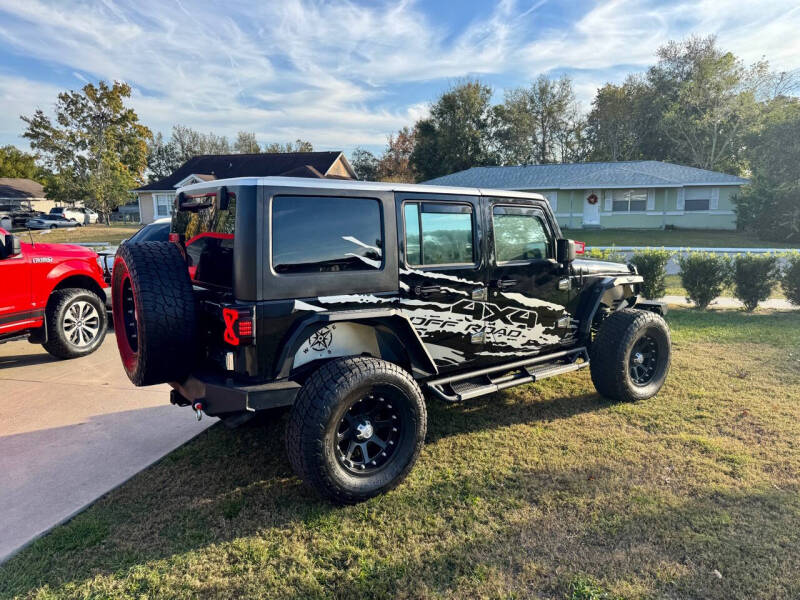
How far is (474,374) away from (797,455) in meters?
2.40

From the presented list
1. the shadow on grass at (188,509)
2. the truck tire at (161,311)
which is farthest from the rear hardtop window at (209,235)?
the shadow on grass at (188,509)

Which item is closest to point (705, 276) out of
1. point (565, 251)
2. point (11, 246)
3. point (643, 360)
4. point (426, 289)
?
point (643, 360)

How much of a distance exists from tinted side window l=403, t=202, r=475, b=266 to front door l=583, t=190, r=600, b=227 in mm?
28272

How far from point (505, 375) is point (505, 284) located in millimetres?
910

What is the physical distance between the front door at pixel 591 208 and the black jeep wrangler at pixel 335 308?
91.1 feet

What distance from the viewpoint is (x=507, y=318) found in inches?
158

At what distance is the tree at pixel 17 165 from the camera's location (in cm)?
6275

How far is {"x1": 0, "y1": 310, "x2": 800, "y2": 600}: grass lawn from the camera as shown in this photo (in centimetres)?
248

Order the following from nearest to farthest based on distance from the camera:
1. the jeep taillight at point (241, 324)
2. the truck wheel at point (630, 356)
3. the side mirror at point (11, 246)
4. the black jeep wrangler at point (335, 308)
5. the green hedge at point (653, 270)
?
the jeep taillight at point (241, 324) → the black jeep wrangler at point (335, 308) → the truck wheel at point (630, 356) → the side mirror at point (11, 246) → the green hedge at point (653, 270)

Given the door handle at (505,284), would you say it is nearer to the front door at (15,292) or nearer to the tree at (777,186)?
the front door at (15,292)

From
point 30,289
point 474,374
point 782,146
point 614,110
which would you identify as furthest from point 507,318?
point 614,110

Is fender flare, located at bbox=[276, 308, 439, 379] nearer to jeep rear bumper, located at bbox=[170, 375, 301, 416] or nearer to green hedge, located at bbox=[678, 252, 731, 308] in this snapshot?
jeep rear bumper, located at bbox=[170, 375, 301, 416]

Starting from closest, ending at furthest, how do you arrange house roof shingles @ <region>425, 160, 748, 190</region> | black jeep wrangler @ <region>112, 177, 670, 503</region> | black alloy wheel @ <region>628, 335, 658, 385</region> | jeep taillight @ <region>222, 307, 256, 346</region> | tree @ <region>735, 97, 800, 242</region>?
jeep taillight @ <region>222, 307, 256, 346</region>, black jeep wrangler @ <region>112, 177, 670, 503</region>, black alloy wheel @ <region>628, 335, 658, 385</region>, tree @ <region>735, 97, 800, 242</region>, house roof shingles @ <region>425, 160, 748, 190</region>

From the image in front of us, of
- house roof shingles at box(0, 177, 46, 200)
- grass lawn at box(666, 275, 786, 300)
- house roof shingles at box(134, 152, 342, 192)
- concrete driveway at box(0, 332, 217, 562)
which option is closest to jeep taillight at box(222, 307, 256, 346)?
concrete driveway at box(0, 332, 217, 562)
